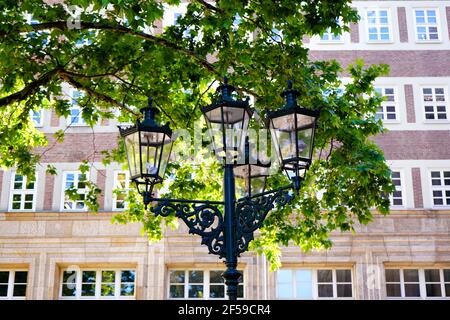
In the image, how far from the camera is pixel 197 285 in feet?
66.3

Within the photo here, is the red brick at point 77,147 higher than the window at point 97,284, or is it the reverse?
the red brick at point 77,147

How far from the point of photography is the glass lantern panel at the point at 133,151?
7445 millimetres

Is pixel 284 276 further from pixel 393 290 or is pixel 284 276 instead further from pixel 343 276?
pixel 393 290

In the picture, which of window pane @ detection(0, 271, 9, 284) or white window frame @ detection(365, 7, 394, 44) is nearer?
window pane @ detection(0, 271, 9, 284)

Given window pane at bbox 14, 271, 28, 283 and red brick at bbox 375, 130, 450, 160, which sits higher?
red brick at bbox 375, 130, 450, 160

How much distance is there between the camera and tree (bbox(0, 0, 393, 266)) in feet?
35.5

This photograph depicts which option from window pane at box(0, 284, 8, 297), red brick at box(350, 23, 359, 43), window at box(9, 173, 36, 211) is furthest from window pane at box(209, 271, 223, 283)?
red brick at box(350, 23, 359, 43)

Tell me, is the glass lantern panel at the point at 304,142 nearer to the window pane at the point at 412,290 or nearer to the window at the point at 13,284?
the window pane at the point at 412,290

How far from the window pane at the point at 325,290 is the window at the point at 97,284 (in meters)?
5.60

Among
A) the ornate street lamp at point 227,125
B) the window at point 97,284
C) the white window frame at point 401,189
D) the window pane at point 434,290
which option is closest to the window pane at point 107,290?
the window at point 97,284

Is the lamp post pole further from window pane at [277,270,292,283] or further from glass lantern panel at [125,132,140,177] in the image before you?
window pane at [277,270,292,283]

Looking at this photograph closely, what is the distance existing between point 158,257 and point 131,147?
1302 centimetres

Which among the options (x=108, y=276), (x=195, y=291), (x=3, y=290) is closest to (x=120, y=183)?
(x=108, y=276)

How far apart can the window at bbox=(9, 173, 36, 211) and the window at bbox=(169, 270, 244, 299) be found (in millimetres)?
4992
